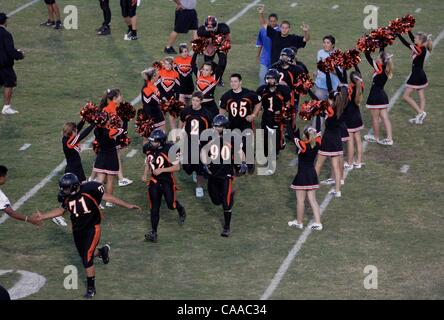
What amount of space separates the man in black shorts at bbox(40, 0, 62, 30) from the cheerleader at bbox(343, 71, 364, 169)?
9.73 metres

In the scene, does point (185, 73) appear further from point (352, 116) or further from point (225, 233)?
point (225, 233)

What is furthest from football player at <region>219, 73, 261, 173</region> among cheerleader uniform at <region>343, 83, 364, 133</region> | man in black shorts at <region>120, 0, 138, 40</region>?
man in black shorts at <region>120, 0, 138, 40</region>

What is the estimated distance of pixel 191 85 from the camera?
19906mm

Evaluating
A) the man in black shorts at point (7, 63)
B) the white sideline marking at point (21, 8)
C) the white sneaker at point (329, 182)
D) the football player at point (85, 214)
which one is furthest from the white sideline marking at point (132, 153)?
the white sideline marking at point (21, 8)

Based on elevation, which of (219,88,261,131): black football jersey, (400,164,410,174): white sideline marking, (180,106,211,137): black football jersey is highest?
(219,88,261,131): black football jersey

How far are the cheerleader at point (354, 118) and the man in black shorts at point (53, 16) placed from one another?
9734 mm

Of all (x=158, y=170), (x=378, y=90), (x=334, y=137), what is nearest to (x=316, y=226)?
(x=334, y=137)

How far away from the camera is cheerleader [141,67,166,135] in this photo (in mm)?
18109

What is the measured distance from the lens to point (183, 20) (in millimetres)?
24266

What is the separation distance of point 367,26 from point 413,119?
19.8ft

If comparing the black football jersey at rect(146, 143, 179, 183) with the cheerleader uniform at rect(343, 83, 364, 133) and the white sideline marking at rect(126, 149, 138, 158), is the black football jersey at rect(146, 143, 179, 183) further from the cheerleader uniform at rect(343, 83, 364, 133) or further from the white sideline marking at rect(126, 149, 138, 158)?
the cheerleader uniform at rect(343, 83, 364, 133)

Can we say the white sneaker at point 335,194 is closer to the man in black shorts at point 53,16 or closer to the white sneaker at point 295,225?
the white sneaker at point 295,225

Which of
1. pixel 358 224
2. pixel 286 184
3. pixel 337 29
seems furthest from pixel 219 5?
pixel 358 224

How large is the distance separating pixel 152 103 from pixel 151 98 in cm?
12
